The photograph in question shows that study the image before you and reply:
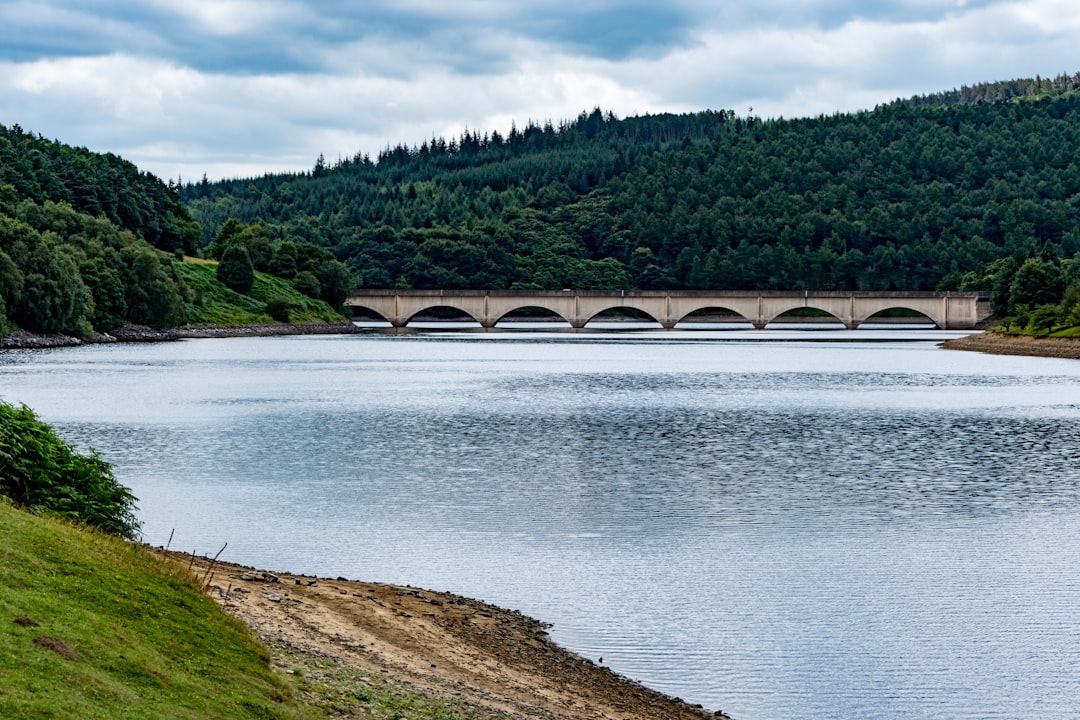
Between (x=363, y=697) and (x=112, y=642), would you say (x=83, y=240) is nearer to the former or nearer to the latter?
(x=363, y=697)

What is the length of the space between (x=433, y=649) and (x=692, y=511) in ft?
46.8

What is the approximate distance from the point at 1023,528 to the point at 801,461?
12.3m

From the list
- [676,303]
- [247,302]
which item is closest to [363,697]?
[247,302]

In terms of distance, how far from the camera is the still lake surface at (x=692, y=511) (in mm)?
18141

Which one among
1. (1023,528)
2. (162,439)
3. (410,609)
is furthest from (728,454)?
(410,609)

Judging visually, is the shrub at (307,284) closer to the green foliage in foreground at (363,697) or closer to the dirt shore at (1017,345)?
the dirt shore at (1017,345)

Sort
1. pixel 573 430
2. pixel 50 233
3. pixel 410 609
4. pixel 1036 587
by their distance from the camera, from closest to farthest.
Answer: pixel 410 609
pixel 1036 587
pixel 573 430
pixel 50 233

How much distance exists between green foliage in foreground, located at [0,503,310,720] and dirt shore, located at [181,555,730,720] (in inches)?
37.2

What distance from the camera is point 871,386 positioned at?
7356 centimetres

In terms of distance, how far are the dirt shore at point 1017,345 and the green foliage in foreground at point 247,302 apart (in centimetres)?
7418

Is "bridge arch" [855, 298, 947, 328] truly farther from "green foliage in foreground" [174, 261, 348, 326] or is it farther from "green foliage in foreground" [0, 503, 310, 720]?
"green foliage in foreground" [0, 503, 310, 720]

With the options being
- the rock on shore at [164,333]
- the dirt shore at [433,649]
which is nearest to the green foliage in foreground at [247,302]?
the rock on shore at [164,333]

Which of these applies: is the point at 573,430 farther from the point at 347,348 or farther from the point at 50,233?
the point at 50,233

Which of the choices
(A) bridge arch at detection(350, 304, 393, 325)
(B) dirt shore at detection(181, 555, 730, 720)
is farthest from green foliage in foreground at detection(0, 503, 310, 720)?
(A) bridge arch at detection(350, 304, 393, 325)
